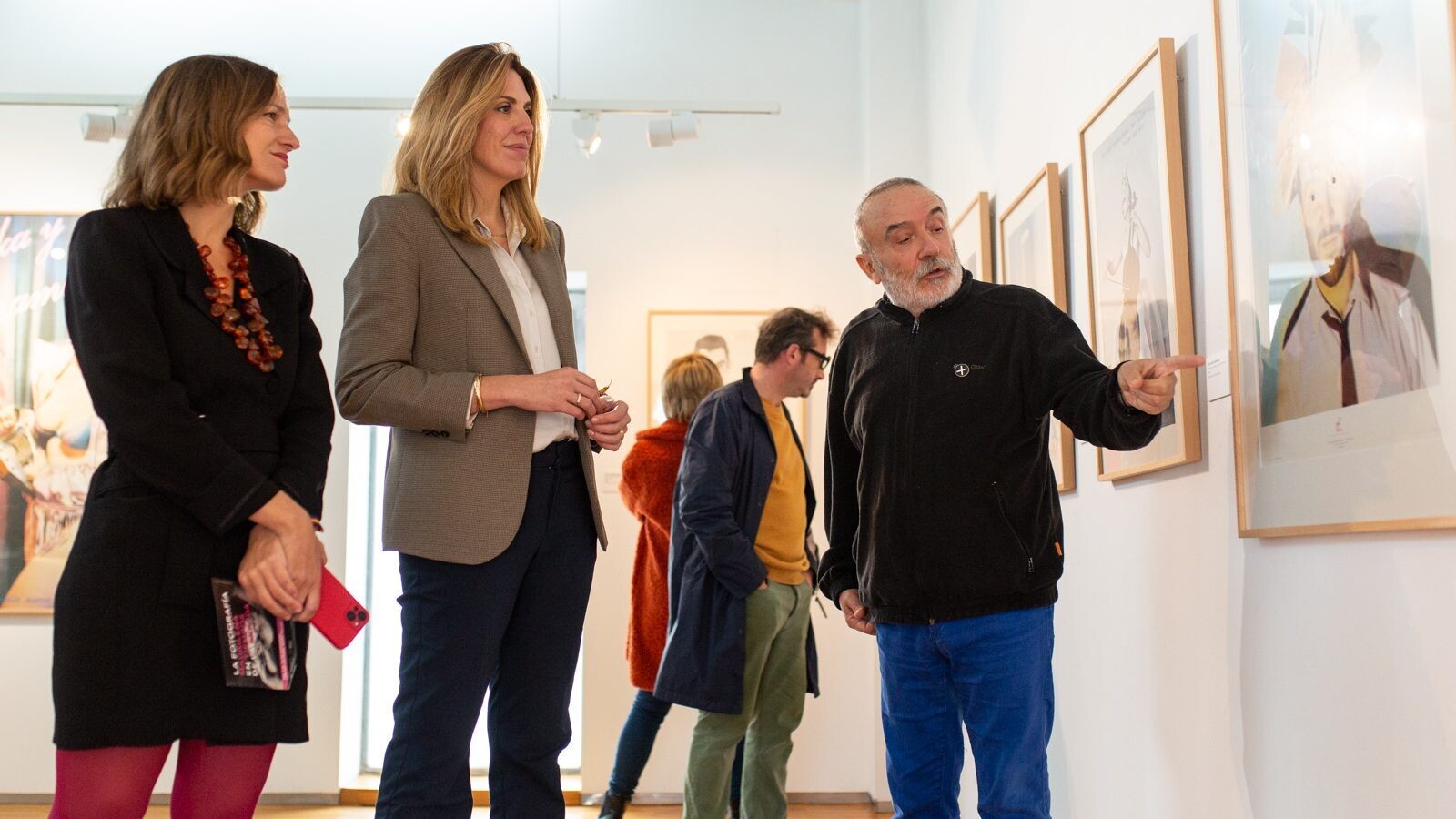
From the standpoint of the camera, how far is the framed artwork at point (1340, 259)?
1.58m

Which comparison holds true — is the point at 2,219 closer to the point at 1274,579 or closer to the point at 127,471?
the point at 127,471

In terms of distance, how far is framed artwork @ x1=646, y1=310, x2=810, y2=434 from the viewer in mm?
5387

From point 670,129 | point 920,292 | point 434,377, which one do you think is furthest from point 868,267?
point 670,129

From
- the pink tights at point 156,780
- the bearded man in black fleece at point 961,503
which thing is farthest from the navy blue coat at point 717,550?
the pink tights at point 156,780

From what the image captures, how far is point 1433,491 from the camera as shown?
1558 mm

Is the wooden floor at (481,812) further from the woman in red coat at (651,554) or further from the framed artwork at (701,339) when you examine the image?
the framed artwork at (701,339)

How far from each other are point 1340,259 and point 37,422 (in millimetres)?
5164

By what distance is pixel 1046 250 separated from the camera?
3.43m

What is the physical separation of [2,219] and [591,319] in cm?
258

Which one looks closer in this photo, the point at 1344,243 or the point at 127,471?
the point at 127,471

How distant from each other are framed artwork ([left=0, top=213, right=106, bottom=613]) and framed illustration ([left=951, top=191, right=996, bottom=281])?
362cm

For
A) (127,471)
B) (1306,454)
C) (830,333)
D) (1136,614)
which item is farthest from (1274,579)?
(830,333)

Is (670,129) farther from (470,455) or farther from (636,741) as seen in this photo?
(470,455)

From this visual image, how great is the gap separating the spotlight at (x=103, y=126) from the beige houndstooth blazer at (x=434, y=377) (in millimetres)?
3503
